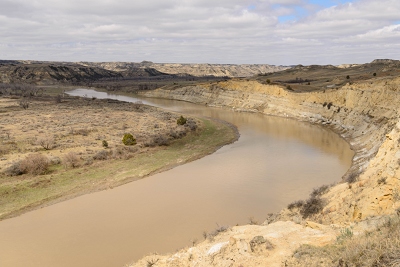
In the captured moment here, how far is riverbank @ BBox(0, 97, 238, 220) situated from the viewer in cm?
1830

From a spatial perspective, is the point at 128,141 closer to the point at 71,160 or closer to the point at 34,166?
the point at 71,160

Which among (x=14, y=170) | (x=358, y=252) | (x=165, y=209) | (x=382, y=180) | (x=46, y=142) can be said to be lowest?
(x=165, y=209)

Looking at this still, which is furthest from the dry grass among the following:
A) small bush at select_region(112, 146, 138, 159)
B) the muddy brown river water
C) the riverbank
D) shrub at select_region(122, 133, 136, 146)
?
shrub at select_region(122, 133, 136, 146)

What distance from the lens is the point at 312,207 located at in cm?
1205

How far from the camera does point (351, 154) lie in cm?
2547

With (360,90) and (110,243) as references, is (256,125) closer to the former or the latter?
(360,90)

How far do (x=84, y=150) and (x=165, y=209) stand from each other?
12.0 m

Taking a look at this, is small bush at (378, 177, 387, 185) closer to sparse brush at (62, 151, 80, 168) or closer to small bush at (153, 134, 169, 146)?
sparse brush at (62, 151, 80, 168)

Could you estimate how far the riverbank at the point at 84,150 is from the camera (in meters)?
18.3

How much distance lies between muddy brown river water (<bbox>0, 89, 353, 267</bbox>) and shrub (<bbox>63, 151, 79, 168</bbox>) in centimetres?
466

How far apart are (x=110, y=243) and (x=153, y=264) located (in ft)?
15.3

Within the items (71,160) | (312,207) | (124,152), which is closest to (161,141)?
(124,152)

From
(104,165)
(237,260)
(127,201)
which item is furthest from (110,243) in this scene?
(104,165)

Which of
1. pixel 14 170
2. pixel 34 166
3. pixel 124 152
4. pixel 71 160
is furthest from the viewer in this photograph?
pixel 124 152
